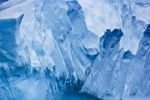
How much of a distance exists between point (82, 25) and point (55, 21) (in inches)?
13.0

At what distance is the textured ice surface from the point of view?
→ 2.76 metres

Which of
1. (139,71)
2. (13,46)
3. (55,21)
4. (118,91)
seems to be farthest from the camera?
(139,71)

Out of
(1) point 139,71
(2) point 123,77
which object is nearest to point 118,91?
(2) point 123,77

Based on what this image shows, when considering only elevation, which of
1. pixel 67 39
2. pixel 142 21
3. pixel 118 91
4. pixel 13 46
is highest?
pixel 13 46

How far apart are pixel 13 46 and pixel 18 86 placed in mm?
340

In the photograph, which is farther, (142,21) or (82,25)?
(142,21)

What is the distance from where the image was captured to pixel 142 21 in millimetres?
4070

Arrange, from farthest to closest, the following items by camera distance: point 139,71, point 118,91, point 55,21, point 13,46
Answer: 1. point 139,71
2. point 118,91
3. point 55,21
4. point 13,46

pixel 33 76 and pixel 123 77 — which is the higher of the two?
pixel 33 76

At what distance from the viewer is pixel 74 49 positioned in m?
3.28

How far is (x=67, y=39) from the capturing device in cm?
323

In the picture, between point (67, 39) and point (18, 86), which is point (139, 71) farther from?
point (18, 86)

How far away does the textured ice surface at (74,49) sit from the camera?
2.76 m

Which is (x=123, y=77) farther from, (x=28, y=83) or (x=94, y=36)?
(x=28, y=83)
